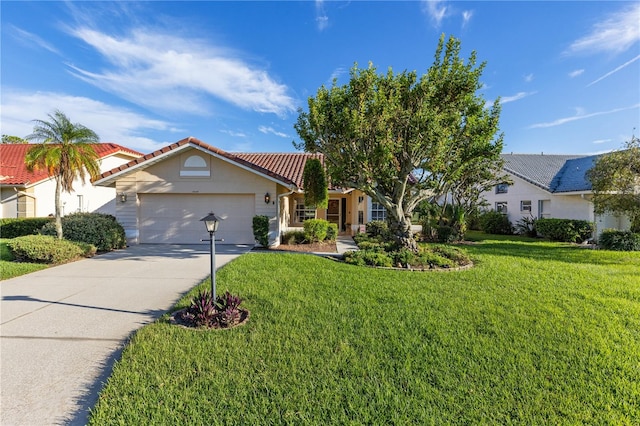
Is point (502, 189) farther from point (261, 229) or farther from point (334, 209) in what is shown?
point (261, 229)

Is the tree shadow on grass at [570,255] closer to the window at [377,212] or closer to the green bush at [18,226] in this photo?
the window at [377,212]

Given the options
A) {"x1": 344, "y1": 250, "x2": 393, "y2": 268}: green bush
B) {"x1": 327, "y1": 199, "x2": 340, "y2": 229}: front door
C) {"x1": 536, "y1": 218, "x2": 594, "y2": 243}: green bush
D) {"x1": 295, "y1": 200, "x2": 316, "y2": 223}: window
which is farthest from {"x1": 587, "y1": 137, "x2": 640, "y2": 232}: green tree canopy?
{"x1": 295, "y1": 200, "x2": 316, "y2": 223}: window

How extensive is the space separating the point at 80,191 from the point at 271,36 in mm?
15366

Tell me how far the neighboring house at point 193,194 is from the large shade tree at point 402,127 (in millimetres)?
3285

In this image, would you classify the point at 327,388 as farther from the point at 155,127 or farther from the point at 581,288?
the point at 155,127

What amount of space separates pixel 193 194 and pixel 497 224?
60.5 ft

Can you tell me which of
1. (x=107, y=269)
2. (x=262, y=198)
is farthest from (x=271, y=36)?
(x=107, y=269)

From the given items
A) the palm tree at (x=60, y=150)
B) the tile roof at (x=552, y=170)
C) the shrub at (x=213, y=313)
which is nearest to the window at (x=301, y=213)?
the palm tree at (x=60, y=150)

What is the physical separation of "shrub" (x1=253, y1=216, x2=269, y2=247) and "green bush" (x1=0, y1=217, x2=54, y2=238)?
1090 centimetres

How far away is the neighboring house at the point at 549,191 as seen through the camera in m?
15.3

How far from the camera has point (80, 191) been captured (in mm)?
17422

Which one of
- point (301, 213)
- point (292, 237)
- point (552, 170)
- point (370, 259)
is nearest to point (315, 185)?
point (292, 237)

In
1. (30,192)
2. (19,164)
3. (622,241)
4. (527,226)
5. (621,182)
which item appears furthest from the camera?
(527,226)

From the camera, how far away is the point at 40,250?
805 cm
